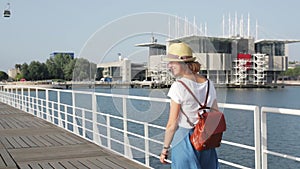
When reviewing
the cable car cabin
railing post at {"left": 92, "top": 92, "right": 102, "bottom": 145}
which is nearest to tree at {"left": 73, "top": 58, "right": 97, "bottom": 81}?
railing post at {"left": 92, "top": 92, "right": 102, "bottom": 145}

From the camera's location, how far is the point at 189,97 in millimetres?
2969

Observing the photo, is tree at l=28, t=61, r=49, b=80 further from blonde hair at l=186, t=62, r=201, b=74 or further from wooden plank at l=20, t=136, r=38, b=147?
blonde hair at l=186, t=62, r=201, b=74

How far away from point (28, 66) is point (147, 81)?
10482 centimetres

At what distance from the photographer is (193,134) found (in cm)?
303

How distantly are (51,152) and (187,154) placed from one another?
13.7 feet

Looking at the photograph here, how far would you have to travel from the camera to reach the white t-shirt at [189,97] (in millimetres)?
2955

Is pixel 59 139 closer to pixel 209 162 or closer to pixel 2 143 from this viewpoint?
pixel 2 143

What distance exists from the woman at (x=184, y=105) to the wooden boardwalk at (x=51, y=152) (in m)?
2.52

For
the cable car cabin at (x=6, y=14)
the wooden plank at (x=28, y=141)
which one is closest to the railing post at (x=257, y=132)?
the wooden plank at (x=28, y=141)

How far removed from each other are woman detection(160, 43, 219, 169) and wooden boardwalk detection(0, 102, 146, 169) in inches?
99.1

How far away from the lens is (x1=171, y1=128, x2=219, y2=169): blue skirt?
10.1ft

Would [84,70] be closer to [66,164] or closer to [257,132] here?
[66,164]

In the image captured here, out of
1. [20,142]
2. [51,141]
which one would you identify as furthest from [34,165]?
[20,142]

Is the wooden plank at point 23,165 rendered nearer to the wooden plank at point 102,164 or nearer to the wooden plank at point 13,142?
the wooden plank at point 102,164
